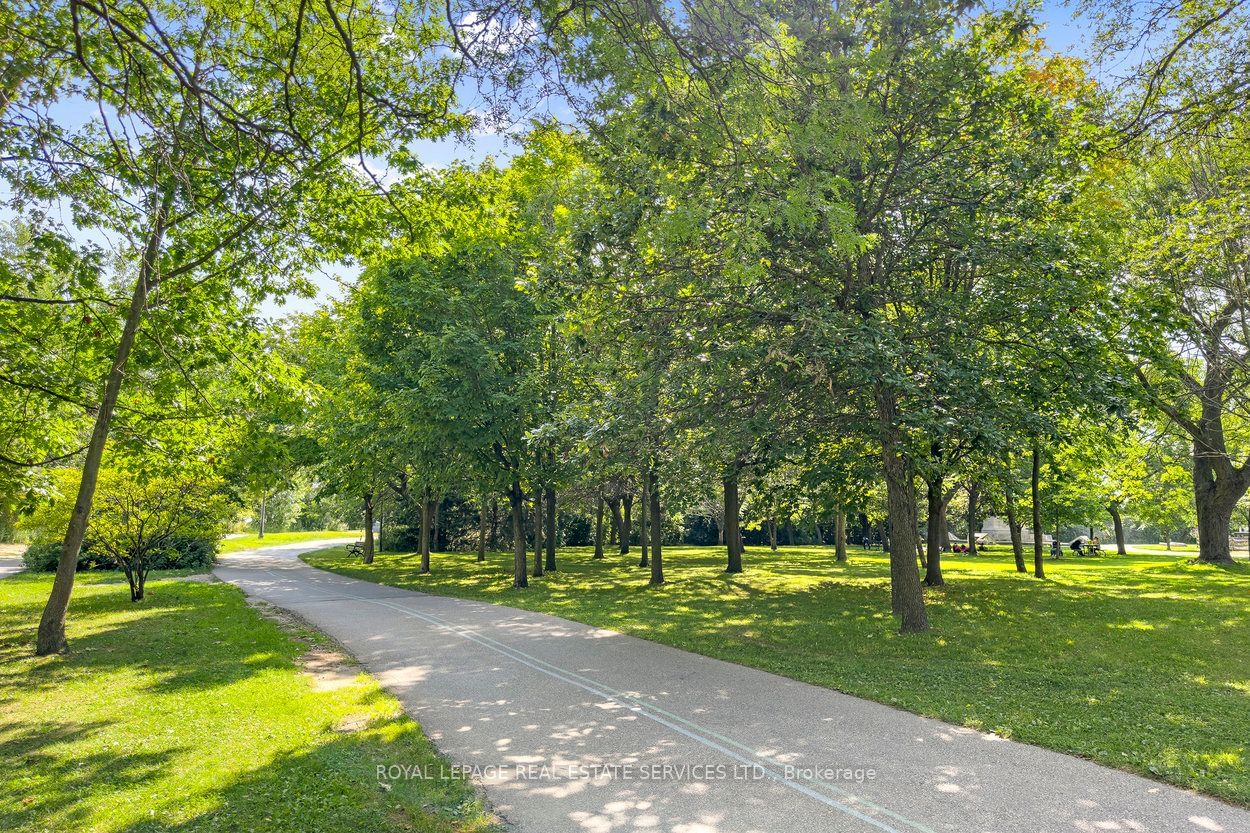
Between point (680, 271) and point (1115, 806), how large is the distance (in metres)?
7.69

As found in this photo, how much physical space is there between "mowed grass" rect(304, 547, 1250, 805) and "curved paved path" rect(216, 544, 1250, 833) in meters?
0.63

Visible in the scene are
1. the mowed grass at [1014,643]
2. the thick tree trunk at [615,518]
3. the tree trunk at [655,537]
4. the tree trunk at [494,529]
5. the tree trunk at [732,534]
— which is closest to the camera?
the mowed grass at [1014,643]

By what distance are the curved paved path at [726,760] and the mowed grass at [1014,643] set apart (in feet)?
2.07

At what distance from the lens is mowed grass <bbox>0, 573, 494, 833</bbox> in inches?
186

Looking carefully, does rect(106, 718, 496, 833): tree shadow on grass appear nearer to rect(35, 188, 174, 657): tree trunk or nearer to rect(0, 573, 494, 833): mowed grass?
rect(0, 573, 494, 833): mowed grass

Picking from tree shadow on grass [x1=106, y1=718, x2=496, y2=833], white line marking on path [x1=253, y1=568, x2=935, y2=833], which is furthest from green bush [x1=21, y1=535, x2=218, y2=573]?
tree shadow on grass [x1=106, y1=718, x2=496, y2=833]

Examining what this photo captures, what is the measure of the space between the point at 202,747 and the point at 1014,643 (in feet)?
36.1

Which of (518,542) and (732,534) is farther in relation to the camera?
(732,534)

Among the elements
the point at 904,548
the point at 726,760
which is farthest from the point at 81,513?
the point at 904,548

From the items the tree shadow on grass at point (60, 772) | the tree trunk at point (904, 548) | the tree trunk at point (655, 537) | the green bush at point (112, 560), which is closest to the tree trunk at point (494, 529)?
the green bush at point (112, 560)

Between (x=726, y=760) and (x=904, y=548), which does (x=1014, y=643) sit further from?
(x=726, y=760)

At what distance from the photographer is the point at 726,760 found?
5703 mm

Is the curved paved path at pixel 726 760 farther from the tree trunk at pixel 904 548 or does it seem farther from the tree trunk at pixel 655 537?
the tree trunk at pixel 655 537

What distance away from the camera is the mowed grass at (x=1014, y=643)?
6402 mm
